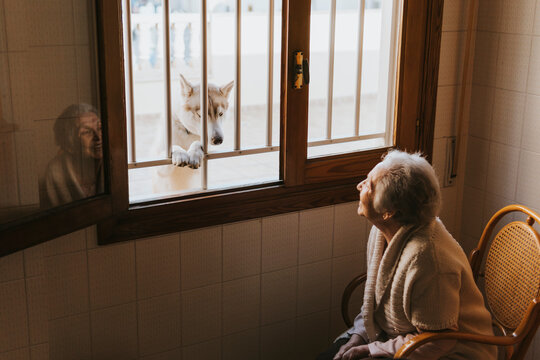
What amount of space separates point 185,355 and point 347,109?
1.29m

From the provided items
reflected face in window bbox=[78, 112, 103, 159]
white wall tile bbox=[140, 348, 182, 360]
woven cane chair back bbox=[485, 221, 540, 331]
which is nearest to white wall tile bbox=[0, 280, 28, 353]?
reflected face in window bbox=[78, 112, 103, 159]

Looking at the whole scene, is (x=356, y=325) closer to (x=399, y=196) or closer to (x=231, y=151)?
(x=399, y=196)

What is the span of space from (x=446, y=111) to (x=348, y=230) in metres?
0.69

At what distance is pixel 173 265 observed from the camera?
2.42 m

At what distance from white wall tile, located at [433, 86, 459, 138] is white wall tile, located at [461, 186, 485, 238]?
30 cm

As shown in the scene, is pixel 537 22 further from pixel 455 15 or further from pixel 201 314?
pixel 201 314

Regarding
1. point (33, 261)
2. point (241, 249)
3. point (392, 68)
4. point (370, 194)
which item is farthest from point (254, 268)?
point (392, 68)

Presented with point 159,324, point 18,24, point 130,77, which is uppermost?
point 18,24

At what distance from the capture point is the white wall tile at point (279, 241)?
8.53 feet

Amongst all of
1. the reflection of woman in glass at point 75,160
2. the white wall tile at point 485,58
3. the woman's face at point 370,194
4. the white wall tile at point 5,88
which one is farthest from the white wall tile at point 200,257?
the white wall tile at point 485,58

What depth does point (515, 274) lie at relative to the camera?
2.29 metres

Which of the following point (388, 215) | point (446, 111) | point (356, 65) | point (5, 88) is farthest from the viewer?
point (446, 111)

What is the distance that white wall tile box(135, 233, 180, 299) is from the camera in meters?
2.35

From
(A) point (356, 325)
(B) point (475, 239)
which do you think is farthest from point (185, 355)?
(B) point (475, 239)
